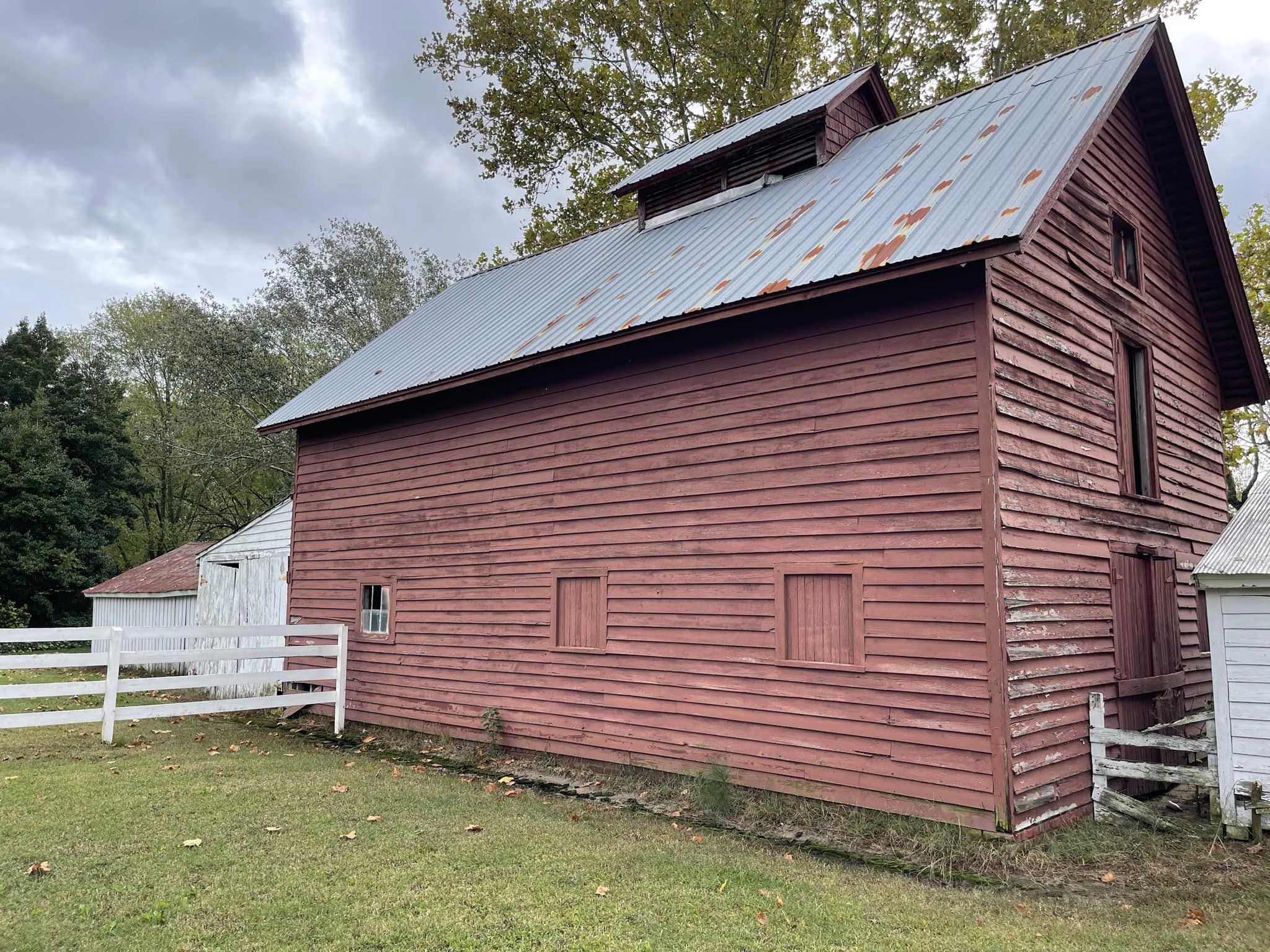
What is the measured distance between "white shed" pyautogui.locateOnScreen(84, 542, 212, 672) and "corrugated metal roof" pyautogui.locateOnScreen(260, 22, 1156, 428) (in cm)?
1055

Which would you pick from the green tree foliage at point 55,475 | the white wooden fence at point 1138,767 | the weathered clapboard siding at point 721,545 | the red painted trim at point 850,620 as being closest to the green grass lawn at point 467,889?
the white wooden fence at point 1138,767

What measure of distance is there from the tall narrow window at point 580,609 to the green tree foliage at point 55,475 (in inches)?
1075

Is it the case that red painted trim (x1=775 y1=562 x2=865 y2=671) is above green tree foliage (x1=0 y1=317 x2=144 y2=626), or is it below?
below

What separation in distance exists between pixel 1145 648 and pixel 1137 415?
2.69 metres

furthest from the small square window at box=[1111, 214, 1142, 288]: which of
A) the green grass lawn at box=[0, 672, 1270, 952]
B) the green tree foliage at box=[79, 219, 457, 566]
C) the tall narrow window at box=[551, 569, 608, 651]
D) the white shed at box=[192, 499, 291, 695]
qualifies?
the green tree foliage at box=[79, 219, 457, 566]

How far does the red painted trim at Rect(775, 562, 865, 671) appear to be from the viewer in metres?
8.17

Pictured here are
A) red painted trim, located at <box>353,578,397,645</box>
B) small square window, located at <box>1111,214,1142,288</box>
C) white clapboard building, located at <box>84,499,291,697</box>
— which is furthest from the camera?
white clapboard building, located at <box>84,499,291,697</box>

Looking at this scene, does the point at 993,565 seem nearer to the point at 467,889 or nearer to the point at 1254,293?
the point at 467,889

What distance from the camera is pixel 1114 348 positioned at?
978cm

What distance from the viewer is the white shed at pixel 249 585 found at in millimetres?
17359

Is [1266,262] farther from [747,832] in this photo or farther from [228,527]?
[228,527]

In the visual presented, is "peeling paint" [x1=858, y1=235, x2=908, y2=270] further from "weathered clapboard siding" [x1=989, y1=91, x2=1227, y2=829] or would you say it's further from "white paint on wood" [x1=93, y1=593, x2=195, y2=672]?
"white paint on wood" [x1=93, y1=593, x2=195, y2=672]

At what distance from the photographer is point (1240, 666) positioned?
788cm

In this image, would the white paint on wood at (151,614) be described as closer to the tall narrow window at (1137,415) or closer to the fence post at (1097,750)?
the fence post at (1097,750)
